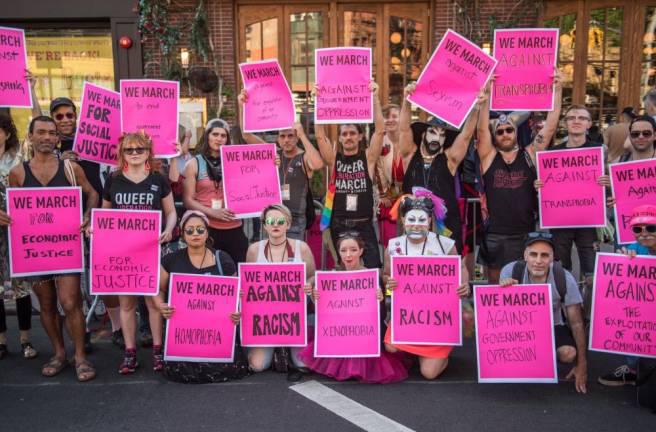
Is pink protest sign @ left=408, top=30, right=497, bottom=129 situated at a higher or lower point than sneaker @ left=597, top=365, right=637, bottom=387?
higher

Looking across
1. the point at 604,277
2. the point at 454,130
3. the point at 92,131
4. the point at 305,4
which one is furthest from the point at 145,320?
the point at 305,4

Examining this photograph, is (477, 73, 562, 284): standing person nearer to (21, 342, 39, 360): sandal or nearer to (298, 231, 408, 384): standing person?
(298, 231, 408, 384): standing person

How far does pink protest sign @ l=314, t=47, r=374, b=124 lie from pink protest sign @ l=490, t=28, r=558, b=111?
1067 mm

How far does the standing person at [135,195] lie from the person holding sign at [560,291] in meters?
2.59

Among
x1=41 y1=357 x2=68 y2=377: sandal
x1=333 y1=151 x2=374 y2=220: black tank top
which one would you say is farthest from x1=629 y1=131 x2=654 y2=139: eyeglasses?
x1=41 y1=357 x2=68 y2=377: sandal

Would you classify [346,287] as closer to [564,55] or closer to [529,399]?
[529,399]

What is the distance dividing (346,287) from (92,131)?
244 cm

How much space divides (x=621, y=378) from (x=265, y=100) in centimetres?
356

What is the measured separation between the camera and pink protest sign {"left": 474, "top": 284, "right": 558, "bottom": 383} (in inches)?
155

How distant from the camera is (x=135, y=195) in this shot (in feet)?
14.3

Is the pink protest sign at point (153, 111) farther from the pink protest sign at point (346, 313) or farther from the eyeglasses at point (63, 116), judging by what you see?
the pink protest sign at point (346, 313)

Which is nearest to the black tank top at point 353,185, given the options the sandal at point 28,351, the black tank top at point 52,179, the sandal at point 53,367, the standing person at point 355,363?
the standing person at point 355,363

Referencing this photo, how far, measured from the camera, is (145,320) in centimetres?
516

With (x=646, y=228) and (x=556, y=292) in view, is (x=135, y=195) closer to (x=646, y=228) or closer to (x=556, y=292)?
(x=556, y=292)
